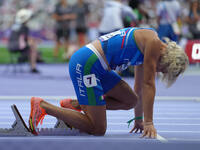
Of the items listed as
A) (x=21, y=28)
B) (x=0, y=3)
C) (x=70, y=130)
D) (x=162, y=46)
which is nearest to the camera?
(x=162, y=46)

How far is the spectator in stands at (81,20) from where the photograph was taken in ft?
43.8

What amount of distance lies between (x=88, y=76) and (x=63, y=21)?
10.1 m

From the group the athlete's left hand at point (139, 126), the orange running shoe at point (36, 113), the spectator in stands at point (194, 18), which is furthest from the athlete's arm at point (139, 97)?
the spectator in stands at point (194, 18)

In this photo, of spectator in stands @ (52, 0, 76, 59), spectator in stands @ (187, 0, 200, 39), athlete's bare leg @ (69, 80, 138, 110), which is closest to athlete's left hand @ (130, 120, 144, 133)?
athlete's bare leg @ (69, 80, 138, 110)

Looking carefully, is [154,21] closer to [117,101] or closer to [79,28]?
[79,28]

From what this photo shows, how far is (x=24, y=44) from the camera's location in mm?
10492

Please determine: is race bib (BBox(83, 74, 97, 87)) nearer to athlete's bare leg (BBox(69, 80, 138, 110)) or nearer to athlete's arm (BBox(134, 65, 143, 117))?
athlete's bare leg (BBox(69, 80, 138, 110))

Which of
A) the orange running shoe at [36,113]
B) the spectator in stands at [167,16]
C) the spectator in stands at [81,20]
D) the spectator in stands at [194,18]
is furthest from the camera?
the spectator in stands at [81,20]

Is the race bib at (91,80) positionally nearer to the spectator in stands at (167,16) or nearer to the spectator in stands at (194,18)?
the spectator in stands at (167,16)

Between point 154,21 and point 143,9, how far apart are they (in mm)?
868

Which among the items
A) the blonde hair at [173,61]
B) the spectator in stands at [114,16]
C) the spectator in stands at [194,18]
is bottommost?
the spectator in stands at [194,18]

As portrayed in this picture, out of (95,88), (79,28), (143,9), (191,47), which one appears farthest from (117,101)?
(79,28)

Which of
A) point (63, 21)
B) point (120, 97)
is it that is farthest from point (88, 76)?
point (63, 21)

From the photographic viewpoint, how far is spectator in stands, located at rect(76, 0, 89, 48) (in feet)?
43.8
